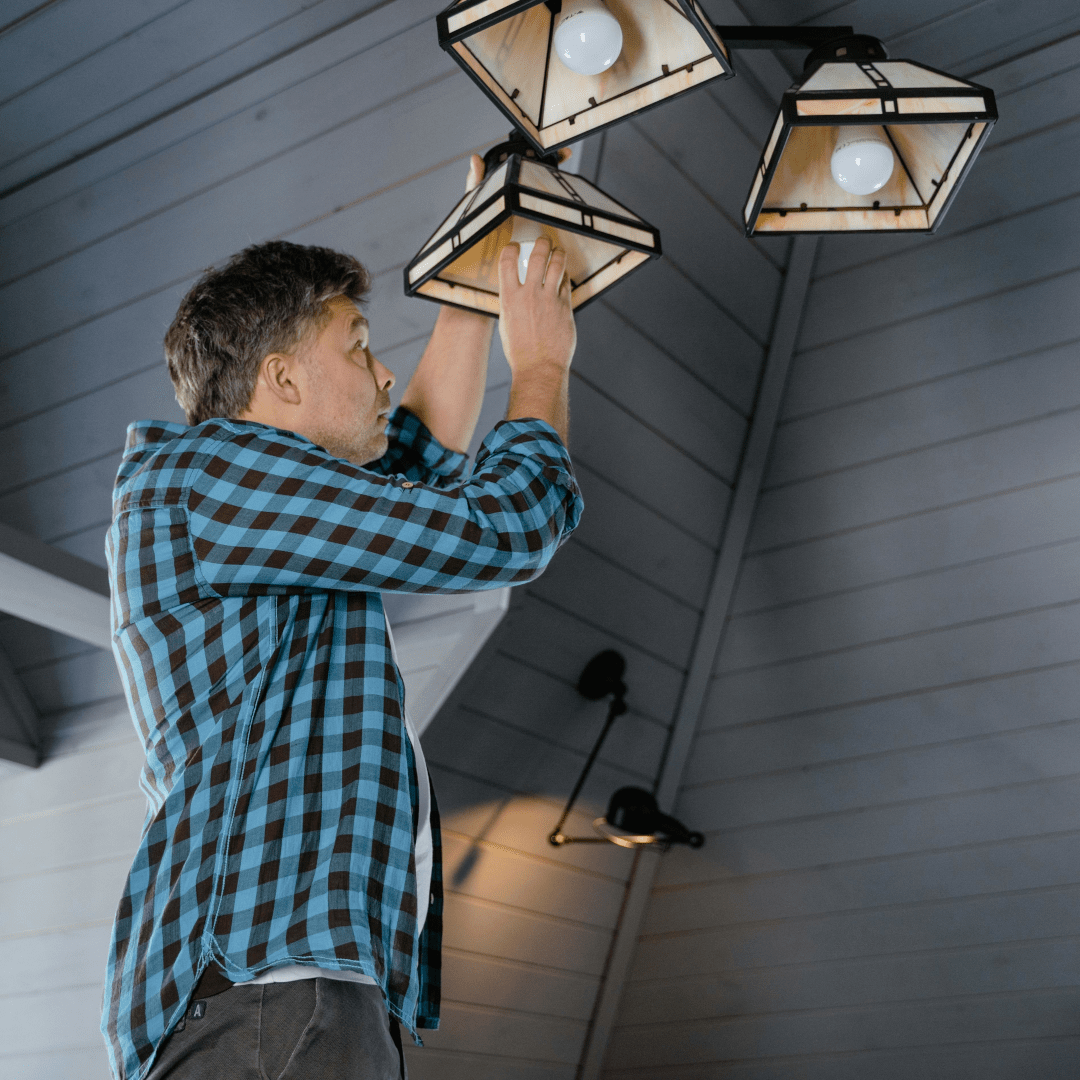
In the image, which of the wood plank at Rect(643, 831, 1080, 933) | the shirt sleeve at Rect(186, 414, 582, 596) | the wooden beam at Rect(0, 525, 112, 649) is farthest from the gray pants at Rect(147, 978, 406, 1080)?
the wood plank at Rect(643, 831, 1080, 933)

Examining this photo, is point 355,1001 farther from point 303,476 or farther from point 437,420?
point 437,420

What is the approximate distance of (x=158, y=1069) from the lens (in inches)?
31.4

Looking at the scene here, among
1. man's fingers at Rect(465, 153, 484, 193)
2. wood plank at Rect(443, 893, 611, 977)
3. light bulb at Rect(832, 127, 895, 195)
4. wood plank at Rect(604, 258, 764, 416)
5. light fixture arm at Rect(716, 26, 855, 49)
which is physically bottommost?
wood plank at Rect(443, 893, 611, 977)

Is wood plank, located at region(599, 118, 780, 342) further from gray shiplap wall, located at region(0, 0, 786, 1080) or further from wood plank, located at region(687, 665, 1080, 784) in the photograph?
wood plank, located at region(687, 665, 1080, 784)

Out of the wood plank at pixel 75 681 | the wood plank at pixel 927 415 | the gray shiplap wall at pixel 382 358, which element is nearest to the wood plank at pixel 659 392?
the gray shiplap wall at pixel 382 358

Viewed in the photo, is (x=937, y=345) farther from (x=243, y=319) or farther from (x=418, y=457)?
(x=243, y=319)

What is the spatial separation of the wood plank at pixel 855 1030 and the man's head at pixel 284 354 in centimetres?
203

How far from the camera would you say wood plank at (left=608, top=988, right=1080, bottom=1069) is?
2395mm

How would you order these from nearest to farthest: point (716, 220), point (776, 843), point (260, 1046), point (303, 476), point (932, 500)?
1. point (260, 1046)
2. point (303, 476)
3. point (716, 220)
4. point (932, 500)
5. point (776, 843)

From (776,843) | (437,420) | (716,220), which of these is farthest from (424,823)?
(776,843)

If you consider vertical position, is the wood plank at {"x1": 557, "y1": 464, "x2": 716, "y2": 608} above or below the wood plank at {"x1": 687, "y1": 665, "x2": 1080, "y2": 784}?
above

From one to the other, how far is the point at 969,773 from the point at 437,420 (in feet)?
4.98

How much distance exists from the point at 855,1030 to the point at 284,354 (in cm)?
218

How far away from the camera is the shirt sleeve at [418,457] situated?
139 cm
